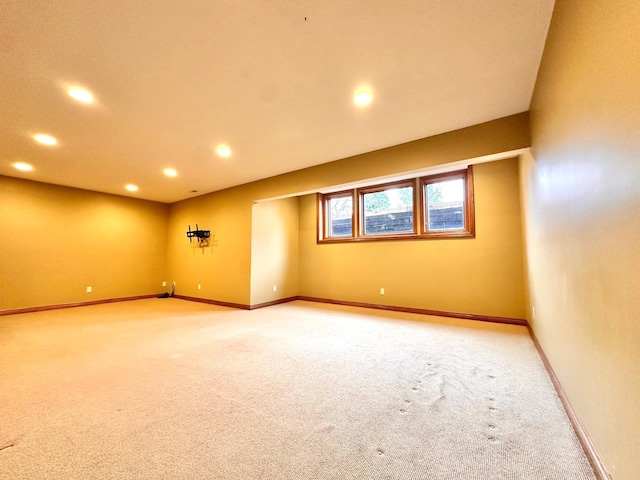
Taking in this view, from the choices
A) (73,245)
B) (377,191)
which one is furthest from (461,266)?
(73,245)

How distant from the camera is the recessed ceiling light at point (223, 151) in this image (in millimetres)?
3523

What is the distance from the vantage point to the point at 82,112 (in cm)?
260

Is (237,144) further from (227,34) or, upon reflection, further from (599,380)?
(599,380)

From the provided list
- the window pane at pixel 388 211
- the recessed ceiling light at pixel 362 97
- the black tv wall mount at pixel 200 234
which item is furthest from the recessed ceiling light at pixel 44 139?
the window pane at pixel 388 211

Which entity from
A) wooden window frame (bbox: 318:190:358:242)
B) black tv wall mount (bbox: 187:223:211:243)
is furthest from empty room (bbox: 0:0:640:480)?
black tv wall mount (bbox: 187:223:211:243)

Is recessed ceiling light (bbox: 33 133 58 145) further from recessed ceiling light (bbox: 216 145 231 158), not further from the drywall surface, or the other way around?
the drywall surface

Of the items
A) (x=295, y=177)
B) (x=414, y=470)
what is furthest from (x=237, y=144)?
(x=414, y=470)

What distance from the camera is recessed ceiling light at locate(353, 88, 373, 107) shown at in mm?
2342

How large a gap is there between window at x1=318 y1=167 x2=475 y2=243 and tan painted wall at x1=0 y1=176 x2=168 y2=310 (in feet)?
14.7

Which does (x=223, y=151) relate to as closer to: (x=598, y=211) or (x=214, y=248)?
(x=214, y=248)

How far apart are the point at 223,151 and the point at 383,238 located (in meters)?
3.12

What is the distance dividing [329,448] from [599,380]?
1331 mm

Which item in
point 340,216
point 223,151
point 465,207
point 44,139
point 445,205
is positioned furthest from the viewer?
point 340,216

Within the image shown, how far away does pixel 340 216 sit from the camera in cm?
580
